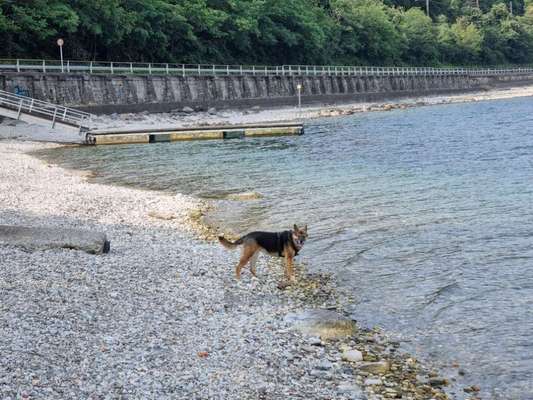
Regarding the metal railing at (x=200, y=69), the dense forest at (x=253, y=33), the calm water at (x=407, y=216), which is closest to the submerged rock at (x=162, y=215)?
the calm water at (x=407, y=216)

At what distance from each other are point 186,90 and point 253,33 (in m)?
24.9

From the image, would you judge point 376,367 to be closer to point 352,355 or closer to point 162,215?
point 352,355

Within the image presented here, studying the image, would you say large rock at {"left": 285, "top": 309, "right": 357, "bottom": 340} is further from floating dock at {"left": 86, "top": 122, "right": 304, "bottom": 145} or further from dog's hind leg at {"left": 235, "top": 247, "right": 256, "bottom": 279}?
floating dock at {"left": 86, "top": 122, "right": 304, "bottom": 145}

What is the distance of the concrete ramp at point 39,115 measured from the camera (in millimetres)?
38281

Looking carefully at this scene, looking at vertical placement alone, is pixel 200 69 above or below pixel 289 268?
above

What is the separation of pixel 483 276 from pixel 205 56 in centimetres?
6630

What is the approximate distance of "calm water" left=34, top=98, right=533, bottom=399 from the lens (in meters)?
9.55

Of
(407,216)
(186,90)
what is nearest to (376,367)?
(407,216)

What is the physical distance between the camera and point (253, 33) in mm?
81562

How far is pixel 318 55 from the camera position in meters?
95.9

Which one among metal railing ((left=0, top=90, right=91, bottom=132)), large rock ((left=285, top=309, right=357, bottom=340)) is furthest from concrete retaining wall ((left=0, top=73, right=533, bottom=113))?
large rock ((left=285, top=309, right=357, bottom=340))

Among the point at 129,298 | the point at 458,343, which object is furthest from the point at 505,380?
the point at 129,298

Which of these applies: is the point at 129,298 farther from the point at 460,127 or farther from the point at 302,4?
the point at 302,4

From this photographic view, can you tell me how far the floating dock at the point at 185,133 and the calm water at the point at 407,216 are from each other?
160 centimetres
